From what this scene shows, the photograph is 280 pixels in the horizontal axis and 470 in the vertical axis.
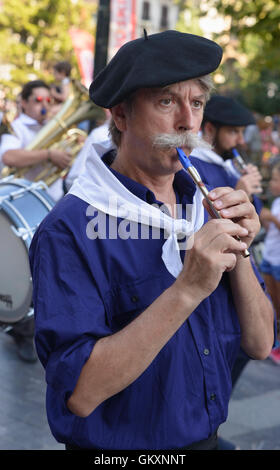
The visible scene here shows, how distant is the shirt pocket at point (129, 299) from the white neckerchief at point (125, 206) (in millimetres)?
60

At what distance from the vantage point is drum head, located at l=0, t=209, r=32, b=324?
3605 millimetres

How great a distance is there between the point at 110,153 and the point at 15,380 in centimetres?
312

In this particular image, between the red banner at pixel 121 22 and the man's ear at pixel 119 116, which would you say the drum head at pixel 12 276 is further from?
the red banner at pixel 121 22

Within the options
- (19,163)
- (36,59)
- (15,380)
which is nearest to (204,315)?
(15,380)

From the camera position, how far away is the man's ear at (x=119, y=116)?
1.72m

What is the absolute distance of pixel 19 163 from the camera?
17.0ft

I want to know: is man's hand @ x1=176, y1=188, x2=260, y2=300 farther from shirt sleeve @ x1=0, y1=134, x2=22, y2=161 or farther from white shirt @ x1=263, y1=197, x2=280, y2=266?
white shirt @ x1=263, y1=197, x2=280, y2=266

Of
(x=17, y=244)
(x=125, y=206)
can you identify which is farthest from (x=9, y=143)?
(x=125, y=206)

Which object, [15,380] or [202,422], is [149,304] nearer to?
[202,422]

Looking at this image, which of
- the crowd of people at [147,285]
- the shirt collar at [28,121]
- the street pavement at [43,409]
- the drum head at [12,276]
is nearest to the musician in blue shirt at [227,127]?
the drum head at [12,276]

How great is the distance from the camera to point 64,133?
5.48m

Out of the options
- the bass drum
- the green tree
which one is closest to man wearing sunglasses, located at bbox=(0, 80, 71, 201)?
the bass drum

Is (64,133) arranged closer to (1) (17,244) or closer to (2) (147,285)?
(1) (17,244)

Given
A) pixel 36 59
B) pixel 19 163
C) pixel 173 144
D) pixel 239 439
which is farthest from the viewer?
pixel 36 59
